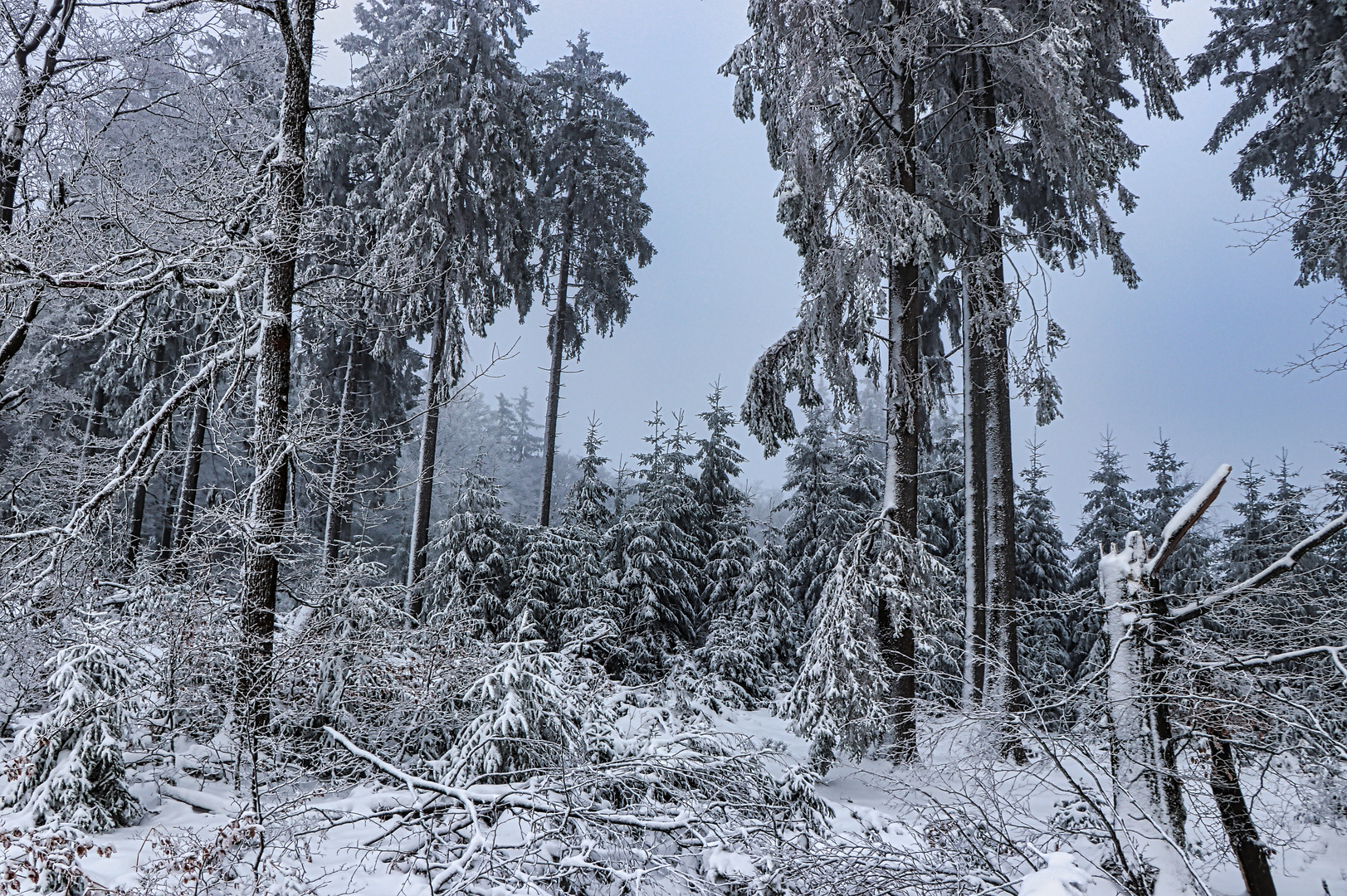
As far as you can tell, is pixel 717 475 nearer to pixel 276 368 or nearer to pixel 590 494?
pixel 590 494

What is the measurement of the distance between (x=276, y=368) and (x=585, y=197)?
44.5 ft

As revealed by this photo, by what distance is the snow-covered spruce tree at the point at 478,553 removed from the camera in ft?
47.3

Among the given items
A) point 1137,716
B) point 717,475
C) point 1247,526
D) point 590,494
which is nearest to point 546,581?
point 590,494

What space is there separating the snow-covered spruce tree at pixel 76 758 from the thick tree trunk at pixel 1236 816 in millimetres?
6999

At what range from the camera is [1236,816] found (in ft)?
13.3

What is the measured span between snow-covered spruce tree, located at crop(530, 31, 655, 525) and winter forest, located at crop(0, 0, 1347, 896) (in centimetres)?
182

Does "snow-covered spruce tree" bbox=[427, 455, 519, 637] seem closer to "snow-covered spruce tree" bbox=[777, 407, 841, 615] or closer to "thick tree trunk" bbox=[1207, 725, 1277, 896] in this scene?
"snow-covered spruce tree" bbox=[777, 407, 841, 615]

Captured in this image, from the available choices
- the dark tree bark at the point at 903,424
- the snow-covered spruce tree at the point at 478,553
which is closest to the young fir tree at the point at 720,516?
the snow-covered spruce tree at the point at 478,553

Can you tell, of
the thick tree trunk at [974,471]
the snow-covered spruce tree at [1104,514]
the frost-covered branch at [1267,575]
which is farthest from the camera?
the snow-covered spruce tree at [1104,514]

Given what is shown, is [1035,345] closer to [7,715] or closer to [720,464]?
[720,464]

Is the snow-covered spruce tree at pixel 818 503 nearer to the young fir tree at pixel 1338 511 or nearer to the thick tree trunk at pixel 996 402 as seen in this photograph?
the thick tree trunk at pixel 996 402

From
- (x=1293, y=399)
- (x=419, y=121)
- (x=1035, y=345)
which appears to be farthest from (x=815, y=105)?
(x=1293, y=399)

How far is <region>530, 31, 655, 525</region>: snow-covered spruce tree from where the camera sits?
768 inches

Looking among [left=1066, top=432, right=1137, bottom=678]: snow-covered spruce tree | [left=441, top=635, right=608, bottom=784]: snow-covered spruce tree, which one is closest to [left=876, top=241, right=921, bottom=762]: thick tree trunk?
[left=441, top=635, right=608, bottom=784]: snow-covered spruce tree
